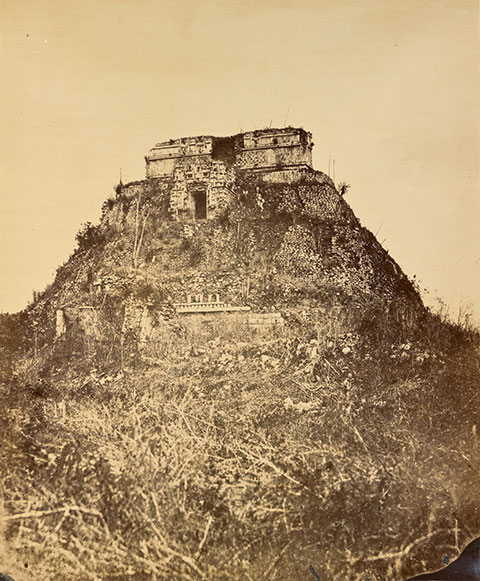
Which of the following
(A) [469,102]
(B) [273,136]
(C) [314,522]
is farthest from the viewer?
(B) [273,136]

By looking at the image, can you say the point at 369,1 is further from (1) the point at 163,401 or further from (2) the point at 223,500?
(2) the point at 223,500

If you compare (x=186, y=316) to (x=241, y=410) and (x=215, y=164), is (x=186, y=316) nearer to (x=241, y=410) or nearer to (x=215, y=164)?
(x=241, y=410)

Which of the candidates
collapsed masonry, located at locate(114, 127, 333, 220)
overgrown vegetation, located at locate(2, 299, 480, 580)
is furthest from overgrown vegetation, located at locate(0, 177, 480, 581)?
collapsed masonry, located at locate(114, 127, 333, 220)

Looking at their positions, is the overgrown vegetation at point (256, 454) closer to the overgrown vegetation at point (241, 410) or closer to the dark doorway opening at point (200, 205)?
the overgrown vegetation at point (241, 410)

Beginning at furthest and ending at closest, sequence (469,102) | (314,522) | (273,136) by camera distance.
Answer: (273,136), (469,102), (314,522)

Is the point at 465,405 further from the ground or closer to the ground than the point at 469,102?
closer to the ground

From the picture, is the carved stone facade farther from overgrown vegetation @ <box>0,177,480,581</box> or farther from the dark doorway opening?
overgrown vegetation @ <box>0,177,480,581</box>

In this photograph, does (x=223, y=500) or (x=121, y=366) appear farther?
(x=121, y=366)

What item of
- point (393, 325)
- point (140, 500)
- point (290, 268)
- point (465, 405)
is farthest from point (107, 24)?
point (465, 405)
